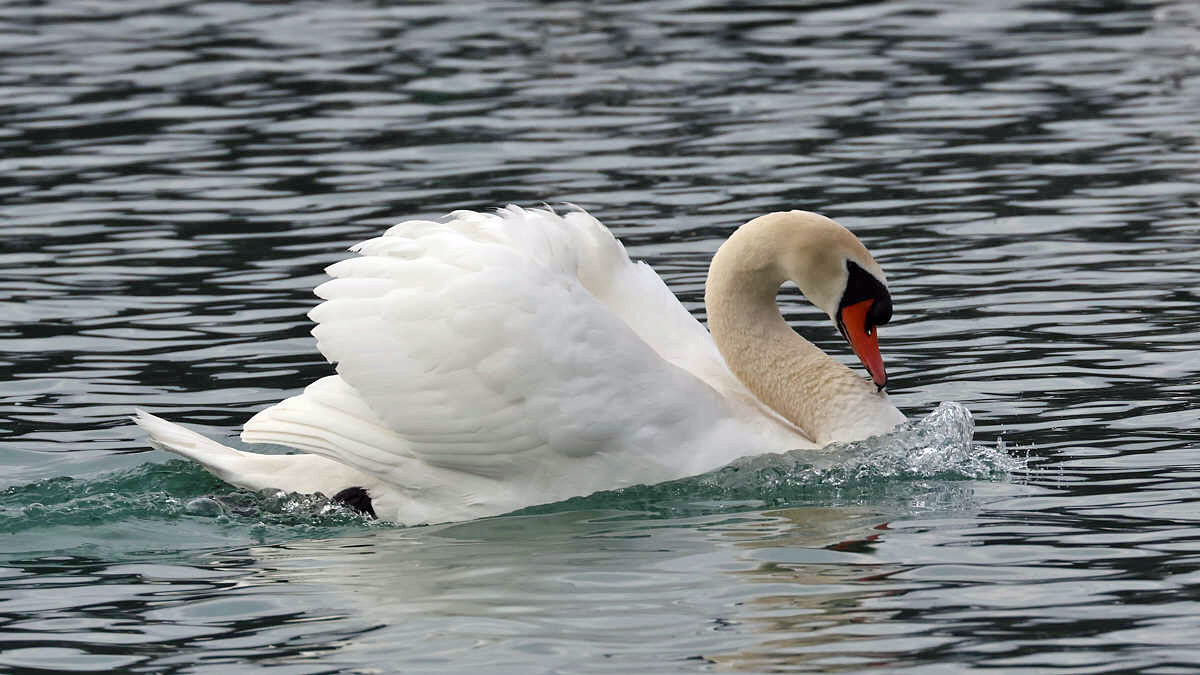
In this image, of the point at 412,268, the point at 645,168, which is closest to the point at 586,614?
the point at 412,268

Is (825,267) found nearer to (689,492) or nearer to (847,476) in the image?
(847,476)

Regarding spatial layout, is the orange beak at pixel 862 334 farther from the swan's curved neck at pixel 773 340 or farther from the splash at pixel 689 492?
the splash at pixel 689 492

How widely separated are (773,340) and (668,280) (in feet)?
11.4

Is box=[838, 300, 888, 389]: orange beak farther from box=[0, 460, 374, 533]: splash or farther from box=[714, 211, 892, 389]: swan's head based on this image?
box=[0, 460, 374, 533]: splash

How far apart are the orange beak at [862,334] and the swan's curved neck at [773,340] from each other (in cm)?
9

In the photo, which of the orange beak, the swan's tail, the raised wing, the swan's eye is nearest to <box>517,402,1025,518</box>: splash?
the raised wing

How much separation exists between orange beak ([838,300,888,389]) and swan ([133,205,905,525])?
0.02 m

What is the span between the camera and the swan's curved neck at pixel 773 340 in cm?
869

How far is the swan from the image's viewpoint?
7.99 metres

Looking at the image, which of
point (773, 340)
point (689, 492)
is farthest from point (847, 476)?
point (773, 340)

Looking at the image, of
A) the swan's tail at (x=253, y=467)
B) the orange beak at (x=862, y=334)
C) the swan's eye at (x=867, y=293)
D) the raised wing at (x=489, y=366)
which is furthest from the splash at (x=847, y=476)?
the swan's tail at (x=253, y=467)

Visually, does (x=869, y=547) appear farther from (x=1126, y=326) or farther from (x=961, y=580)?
(x=1126, y=326)

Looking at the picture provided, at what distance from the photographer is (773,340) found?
29.2 ft

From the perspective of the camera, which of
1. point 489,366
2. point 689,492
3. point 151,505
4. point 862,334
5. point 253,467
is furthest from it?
point 862,334
